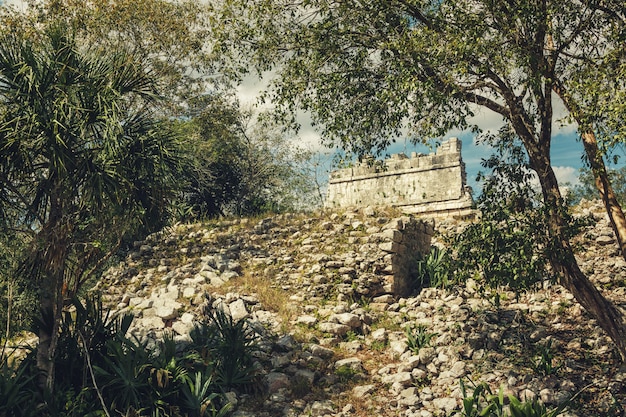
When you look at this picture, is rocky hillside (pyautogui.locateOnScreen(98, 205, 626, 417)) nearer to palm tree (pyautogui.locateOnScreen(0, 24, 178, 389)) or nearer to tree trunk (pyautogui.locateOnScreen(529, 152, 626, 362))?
tree trunk (pyautogui.locateOnScreen(529, 152, 626, 362))

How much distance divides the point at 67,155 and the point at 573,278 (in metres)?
7.82

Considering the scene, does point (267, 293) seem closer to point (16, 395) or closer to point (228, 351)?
point (228, 351)

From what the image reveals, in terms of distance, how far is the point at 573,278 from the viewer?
27.4 ft

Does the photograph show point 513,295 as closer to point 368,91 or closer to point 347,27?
point 368,91

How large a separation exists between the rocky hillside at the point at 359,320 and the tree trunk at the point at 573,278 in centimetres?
71

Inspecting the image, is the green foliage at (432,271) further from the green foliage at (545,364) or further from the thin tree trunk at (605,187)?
the thin tree trunk at (605,187)

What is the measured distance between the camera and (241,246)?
15.7m

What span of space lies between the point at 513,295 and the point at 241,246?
749 centimetres

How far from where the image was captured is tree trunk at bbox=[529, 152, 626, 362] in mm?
8109

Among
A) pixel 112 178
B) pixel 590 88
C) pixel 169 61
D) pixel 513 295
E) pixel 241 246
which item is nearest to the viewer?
pixel 590 88

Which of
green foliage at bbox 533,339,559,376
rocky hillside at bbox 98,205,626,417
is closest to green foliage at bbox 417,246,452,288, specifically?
rocky hillside at bbox 98,205,626,417

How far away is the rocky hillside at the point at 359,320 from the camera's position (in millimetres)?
8719

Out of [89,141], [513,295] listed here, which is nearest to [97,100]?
[89,141]

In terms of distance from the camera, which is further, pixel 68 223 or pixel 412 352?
pixel 412 352
